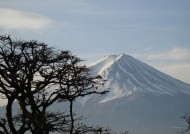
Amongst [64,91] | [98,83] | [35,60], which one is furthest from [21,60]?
[98,83]

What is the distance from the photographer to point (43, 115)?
11.5 metres

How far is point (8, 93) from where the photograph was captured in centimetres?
1361

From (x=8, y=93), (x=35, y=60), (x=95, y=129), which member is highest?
(x=35, y=60)

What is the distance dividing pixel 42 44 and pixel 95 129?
2.74 m

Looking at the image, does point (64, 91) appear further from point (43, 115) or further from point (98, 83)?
point (43, 115)

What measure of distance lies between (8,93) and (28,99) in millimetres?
546

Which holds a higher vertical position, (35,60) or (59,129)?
(35,60)

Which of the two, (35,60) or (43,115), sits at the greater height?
(35,60)

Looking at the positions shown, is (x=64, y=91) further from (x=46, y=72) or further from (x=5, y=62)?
(x=5, y=62)

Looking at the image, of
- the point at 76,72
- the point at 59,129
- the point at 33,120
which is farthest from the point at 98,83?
the point at 33,120

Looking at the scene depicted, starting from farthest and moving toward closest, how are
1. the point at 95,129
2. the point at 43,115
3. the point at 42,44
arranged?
the point at 42,44, the point at 95,129, the point at 43,115

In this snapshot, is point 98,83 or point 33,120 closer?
point 33,120

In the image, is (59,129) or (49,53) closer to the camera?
(59,129)

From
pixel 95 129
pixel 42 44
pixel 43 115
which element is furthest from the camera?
pixel 42 44
